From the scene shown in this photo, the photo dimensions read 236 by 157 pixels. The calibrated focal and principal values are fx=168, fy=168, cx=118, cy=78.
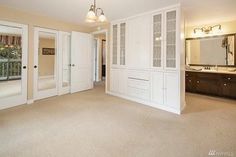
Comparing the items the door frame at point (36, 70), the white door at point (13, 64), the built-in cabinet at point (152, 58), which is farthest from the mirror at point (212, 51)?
the white door at point (13, 64)

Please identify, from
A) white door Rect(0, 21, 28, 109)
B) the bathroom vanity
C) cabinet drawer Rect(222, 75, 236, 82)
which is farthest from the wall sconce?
white door Rect(0, 21, 28, 109)

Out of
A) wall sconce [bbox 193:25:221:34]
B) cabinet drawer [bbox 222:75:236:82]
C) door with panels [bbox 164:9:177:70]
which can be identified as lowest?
cabinet drawer [bbox 222:75:236:82]

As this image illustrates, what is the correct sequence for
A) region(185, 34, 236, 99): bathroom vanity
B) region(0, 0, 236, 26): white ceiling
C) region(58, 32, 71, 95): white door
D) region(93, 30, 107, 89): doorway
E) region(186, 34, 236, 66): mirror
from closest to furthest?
region(0, 0, 236, 26): white ceiling
region(185, 34, 236, 99): bathroom vanity
region(186, 34, 236, 66): mirror
region(58, 32, 71, 95): white door
region(93, 30, 107, 89): doorway

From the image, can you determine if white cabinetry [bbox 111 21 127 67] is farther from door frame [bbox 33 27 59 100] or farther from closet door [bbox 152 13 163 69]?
door frame [bbox 33 27 59 100]

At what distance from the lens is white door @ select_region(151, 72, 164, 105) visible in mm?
4062

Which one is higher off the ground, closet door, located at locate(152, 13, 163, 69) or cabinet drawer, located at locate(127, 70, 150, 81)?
closet door, located at locate(152, 13, 163, 69)

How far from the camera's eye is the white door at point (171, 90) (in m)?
3.75

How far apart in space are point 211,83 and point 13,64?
560 centimetres

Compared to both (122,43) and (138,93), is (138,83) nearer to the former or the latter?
(138,93)

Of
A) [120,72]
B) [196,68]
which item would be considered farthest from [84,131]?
[196,68]

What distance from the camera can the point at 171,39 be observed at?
383cm

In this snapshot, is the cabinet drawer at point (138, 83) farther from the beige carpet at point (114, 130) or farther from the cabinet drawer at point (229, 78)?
the cabinet drawer at point (229, 78)

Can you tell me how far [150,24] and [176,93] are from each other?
1834 mm

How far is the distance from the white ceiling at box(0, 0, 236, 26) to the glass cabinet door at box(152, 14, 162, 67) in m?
0.30
